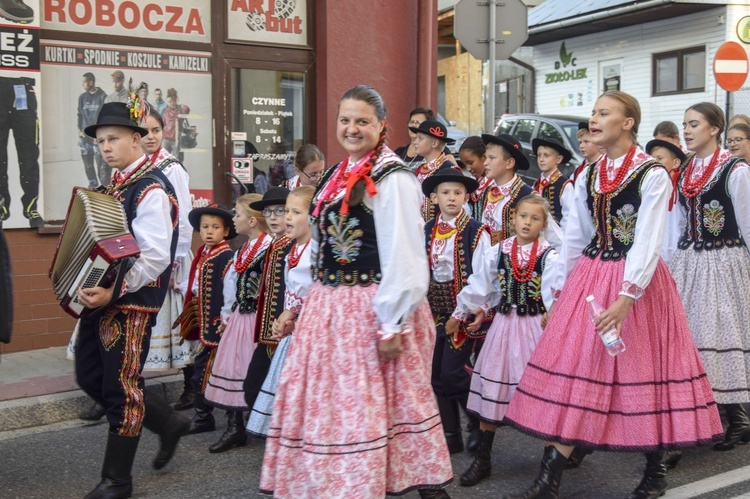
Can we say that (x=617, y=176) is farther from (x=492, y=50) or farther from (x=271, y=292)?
(x=492, y=50)

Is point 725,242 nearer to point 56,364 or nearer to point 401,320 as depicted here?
point 401,320

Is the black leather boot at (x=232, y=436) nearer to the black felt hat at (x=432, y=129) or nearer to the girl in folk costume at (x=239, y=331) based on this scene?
the girl in folk costume at (x=239, y=331)

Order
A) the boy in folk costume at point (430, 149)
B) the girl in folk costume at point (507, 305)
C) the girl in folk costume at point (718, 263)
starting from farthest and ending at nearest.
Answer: the boy in folk costume at point (430, 149) < the girl in folk costume at point (718, 263) < the girl in folk costume at point (507, 305)

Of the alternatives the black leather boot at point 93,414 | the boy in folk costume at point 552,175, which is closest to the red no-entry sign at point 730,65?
the boy in folk costume at point 552,175

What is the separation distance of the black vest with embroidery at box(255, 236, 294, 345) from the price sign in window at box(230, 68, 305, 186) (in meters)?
3.94

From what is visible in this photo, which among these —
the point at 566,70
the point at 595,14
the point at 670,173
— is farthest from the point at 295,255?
the point at 566,70

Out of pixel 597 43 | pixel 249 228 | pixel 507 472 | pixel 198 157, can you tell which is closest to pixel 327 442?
pixel 507 472

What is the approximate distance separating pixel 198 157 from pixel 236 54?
1112 mm

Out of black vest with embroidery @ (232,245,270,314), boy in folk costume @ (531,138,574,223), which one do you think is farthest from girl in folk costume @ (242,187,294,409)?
boy in folk costume @ (531,138,574,223)

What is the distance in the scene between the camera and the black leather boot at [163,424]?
518cm

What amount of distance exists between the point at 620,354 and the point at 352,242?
150 centimetres

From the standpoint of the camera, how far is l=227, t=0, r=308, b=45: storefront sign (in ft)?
30.8

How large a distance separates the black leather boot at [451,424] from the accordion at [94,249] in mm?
2146

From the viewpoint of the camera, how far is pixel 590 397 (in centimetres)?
453
